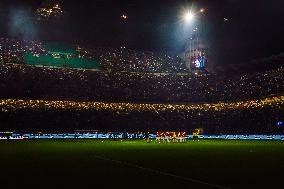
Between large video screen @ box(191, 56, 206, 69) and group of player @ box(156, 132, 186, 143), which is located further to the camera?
group of player @ box(156, 132, 186, 143)

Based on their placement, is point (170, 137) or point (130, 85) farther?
point (130, 85)

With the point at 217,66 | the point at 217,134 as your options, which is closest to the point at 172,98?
the point at 217,134

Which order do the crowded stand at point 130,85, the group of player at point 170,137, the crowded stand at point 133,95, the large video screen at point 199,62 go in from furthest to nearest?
the crowded stand at point 133,95 → the crowded stand at point 130,85 → the group of player at point 170,137 → the large video screen at point 199,62

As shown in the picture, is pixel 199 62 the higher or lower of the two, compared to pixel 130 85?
higher

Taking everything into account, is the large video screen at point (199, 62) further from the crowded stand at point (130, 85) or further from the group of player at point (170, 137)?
the crowded stand at point (130, 85)

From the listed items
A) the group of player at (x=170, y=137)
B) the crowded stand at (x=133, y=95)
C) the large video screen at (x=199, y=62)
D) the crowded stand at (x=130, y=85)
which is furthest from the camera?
the crowded stand at (x=133, y=95)

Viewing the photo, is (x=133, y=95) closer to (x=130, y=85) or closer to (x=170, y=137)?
(x=130, y=85)

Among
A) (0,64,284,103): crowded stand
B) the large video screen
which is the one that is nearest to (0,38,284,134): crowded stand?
(0,64,284,103): crowded stand

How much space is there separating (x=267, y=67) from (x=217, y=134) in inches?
550

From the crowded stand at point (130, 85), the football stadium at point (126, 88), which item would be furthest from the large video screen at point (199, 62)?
the crowded stand at point (130, 85)

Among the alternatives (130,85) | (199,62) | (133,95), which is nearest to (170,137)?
(199,62)

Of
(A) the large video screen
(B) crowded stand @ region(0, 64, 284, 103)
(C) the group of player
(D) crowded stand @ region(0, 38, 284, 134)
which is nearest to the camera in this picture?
(A) the large video screen

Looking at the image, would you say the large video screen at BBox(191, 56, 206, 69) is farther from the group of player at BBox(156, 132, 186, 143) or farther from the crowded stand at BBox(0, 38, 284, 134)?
the crowded stand at BBox(0, 38, 284, 134)

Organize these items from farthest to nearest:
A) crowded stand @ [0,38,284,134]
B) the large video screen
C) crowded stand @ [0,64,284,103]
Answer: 1. crowded stand @ [0,38,284,134]
2. crowded stand @ [0,64,284,103]
3. the large video screen
